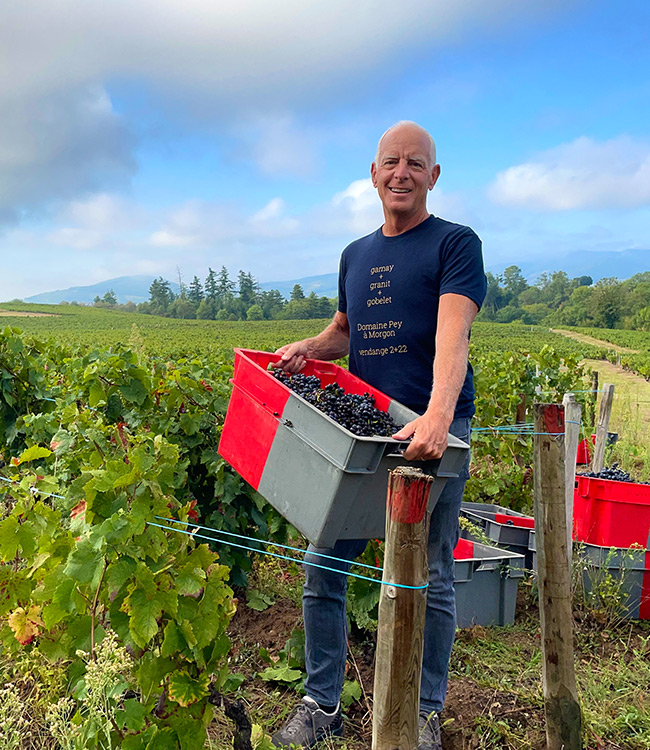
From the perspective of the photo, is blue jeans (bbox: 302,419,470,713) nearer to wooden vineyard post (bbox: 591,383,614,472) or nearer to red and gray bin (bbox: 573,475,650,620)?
red and gray bin (bbox: 573,475,650,620)

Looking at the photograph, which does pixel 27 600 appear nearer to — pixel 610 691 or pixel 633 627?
pixel 610 691

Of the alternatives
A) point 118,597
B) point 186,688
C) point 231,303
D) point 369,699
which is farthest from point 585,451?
point 231,303

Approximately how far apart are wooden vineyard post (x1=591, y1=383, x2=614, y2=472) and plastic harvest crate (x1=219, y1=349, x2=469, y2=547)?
3.86m

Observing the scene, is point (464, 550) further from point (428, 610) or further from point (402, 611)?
point (402, 611)

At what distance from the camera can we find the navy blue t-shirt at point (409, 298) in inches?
94.8

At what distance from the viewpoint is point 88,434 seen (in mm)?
2770

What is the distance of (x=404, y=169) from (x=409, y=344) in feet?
2.10

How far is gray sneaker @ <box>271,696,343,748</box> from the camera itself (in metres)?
2.50

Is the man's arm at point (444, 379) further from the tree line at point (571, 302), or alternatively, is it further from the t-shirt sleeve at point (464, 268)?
the tree line at point (571, 302)

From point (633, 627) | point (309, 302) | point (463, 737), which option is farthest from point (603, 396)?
point (309, 302)

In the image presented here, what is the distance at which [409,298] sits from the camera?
8.21 feet

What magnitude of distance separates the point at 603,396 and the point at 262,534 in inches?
174

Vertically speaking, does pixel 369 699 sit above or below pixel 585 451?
below

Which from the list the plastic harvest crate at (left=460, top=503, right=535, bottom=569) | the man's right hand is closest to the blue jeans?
the man's right hand
